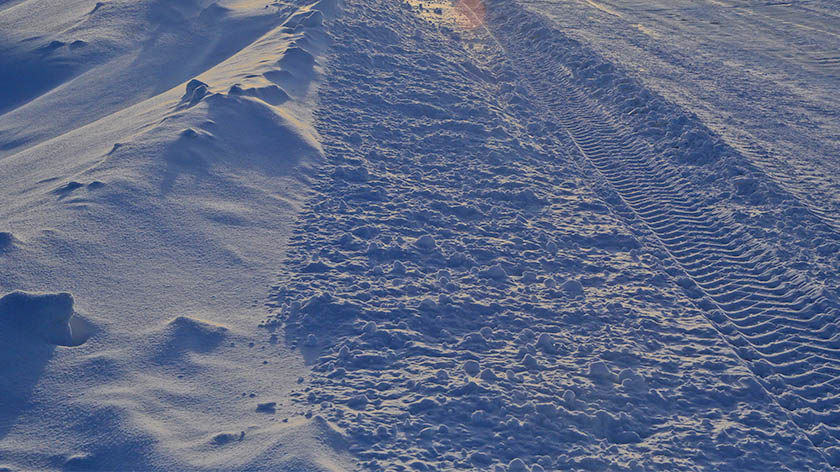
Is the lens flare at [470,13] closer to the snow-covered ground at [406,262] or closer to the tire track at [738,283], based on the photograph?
the snow-covered ground at [406,262]

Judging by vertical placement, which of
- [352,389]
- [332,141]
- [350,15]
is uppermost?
[350,15]

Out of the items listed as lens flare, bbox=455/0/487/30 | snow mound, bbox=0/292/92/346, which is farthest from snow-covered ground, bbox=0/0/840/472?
lens flare, bbox=455/0/487/30

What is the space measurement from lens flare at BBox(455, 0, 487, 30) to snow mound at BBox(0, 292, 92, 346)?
28.5 ft

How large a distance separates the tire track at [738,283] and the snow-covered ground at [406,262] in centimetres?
2

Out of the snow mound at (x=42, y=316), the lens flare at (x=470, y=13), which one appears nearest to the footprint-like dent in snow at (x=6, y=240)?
the snow mound at (x=42, y=316)

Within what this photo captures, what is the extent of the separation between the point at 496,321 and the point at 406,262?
2.76 ft

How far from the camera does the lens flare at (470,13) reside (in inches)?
445

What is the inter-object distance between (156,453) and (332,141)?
3808mm

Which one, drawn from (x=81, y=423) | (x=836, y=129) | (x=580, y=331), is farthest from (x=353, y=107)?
(x=836, y=129)

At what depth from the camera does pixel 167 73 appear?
8.54 meters

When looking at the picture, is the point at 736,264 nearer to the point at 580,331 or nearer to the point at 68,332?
the point at 580,331

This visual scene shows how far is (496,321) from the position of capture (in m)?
4.23

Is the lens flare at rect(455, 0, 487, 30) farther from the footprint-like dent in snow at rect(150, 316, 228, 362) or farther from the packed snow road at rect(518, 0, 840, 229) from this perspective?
the footprint-like dent in snow at rect(150, 316, 228, 362)

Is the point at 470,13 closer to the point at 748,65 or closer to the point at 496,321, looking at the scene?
the point at 748,65
